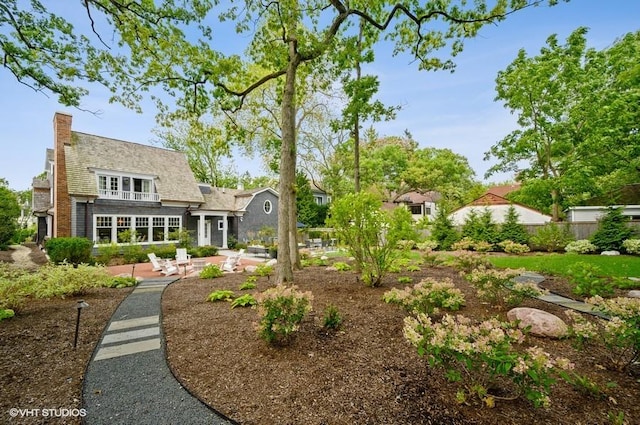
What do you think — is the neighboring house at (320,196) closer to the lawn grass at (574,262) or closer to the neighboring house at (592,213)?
the neighboring house at (592,213)

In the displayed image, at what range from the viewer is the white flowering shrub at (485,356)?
6.77ft

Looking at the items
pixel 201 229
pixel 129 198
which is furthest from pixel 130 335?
pixel 201 229

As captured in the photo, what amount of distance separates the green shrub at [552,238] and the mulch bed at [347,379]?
11.9m

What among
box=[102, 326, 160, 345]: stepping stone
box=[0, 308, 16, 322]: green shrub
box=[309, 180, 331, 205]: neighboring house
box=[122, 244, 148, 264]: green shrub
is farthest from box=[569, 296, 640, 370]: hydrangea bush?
box=[309, 180, 331, 205]: neighboring house

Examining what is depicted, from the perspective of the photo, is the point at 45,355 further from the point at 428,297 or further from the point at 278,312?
the point at 428,297

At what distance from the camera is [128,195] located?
53.2ft

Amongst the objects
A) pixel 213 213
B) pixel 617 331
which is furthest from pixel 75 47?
pixel 213 213

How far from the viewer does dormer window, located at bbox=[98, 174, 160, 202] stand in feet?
51.0

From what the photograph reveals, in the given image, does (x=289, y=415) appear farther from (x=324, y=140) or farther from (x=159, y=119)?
(x=324, y=140)

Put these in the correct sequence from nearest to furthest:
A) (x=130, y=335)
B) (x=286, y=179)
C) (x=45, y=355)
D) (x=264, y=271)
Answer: (x=45, y=355) → (x=130, y=335) → (x=286, y=179) → (x=264, y=271)

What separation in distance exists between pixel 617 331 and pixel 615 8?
946 centimetres

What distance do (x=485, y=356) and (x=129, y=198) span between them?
19057 mm

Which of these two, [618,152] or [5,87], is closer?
[5,87]

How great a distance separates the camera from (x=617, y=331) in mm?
2877
